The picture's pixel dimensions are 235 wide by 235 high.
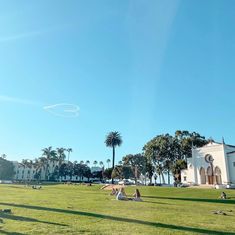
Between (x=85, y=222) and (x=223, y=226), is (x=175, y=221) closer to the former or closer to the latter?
(x=223, y=226)

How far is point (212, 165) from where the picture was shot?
9038 centimetres

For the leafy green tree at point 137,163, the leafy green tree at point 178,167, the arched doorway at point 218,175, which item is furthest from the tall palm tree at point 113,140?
the arched doorway at point 218,175

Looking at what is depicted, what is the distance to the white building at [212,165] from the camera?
85.8 meters

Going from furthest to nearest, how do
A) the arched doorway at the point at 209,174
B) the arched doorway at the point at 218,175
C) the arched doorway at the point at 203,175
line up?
the arched doorway at the point at 203,175
the arched doorway at the point at 209,174
the arched doorway at the point at 218,175

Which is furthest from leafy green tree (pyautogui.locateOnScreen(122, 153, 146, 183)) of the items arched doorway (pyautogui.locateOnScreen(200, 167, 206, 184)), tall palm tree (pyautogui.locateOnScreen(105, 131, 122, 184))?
arched doorway (pyautogui.locateOnScreen(200, 167, 206, 184))

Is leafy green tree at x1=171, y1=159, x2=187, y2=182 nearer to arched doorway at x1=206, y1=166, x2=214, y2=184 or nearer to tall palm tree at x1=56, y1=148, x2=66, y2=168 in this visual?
arched doorway at x1=206, y1=166, x2=214, y2=184

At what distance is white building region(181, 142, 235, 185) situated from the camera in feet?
282

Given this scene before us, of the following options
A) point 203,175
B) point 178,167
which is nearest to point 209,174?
point 203,175

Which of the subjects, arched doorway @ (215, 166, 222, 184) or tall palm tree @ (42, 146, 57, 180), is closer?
arched doorway @ (215, 166, 222, 184)

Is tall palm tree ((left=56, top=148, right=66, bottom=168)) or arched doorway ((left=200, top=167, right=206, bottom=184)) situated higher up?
tall palm tree ((left=56, top=148, right=66, bottom=168))

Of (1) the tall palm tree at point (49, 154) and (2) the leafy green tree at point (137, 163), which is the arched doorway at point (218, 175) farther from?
(1) the tall palm tree at point (49, 154)

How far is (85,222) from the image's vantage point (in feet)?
44.5

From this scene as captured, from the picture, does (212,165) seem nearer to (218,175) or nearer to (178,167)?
(218,175)

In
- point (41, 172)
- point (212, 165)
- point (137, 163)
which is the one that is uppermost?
point (41, 172)
